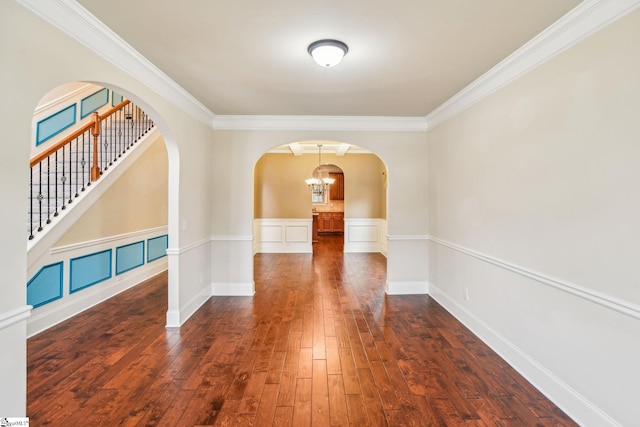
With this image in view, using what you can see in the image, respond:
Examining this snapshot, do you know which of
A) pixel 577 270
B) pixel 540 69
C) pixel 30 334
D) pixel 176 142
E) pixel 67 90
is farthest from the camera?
pixel 67 90

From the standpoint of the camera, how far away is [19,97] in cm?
163

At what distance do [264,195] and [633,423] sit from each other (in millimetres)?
7905

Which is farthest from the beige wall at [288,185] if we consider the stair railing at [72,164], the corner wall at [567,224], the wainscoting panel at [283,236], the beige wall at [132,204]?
the corner wall at [567,224]

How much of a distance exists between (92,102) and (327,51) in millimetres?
5763

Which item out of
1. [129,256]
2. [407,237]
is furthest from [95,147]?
[407,237]

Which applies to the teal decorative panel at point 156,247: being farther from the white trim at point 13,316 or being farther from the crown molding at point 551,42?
the crown molding at point 551,42

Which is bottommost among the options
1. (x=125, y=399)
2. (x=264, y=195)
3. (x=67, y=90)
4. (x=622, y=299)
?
(x=125, y=399)

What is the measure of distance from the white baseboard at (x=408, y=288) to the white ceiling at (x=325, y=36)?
8.79 ft

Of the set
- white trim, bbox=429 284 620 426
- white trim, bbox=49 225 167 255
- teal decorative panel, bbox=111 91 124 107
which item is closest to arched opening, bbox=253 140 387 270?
white trim, bbox=49 225 167 255

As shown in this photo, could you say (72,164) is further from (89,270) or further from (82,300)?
(82,300)

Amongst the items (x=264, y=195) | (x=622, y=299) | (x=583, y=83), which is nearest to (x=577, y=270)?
(x=622, y=299)

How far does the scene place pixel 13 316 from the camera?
160cm

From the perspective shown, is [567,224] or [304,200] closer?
[567,224]

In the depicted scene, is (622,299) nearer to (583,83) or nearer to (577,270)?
(577,270)
